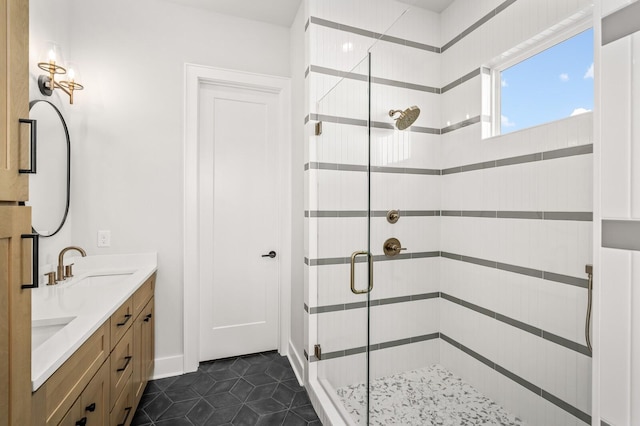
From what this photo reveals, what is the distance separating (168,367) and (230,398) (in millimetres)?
602

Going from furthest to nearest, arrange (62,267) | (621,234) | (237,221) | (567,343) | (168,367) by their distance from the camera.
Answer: (237,221), (168,367), (62,267), (567,343), (621,234)

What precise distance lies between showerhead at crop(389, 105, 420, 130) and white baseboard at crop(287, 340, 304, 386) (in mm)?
1748

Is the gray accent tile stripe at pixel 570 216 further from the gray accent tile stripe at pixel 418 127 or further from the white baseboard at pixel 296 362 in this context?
the white baseboard at pixel 296 362

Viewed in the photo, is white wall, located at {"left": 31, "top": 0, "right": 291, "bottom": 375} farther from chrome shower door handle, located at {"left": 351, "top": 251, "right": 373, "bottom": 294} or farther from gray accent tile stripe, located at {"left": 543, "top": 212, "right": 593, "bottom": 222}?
gray accent tile stripe, located at {"left": 543, "top": 212, "right": 593, "bottom": 222}

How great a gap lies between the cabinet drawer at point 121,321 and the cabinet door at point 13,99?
2.79ft

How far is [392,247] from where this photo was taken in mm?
1484

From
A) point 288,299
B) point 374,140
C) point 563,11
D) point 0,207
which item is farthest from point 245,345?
point 563,11

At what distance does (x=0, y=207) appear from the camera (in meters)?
0.63

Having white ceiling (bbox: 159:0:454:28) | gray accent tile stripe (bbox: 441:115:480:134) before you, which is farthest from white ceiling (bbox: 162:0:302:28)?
gray accent tile stripe (bbox: 441:115:480:134)

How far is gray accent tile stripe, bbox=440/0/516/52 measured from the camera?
121cm

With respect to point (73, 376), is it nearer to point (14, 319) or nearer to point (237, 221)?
point (14, 319)

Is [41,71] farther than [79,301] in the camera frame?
Yes

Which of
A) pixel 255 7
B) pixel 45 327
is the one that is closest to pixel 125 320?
pixel 45 327

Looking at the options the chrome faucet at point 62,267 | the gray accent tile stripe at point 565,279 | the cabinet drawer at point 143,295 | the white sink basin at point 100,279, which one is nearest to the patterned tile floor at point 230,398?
the cabinet drawer at point 143,295
